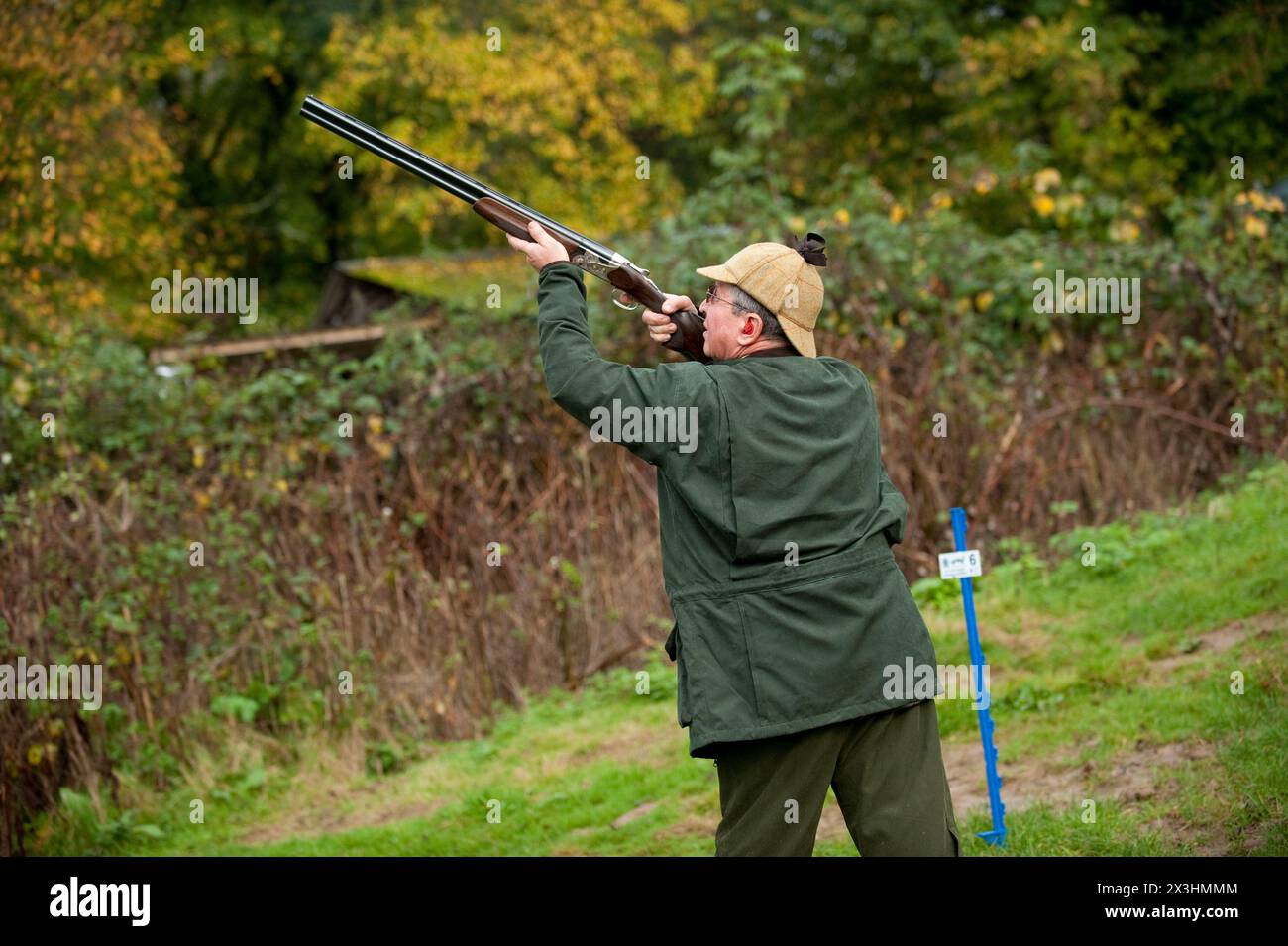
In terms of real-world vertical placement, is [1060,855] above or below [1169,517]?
below

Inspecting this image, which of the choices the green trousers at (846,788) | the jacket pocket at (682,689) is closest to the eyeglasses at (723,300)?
the jacket pocket at (682,689)

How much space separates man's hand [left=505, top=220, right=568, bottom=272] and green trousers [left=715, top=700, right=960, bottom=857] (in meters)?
1.46

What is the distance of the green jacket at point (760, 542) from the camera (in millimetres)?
3637

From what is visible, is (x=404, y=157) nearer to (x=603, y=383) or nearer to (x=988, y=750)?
(x=603, y=383)

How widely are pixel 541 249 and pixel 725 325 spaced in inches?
23.2

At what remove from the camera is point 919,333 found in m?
10.7

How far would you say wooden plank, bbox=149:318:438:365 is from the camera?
37.7 ft

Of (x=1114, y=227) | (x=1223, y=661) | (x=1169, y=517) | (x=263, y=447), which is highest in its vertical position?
(x=1114, y=227)

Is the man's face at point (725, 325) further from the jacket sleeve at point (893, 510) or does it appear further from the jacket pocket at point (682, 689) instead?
the jacket pocket at point (682, 689)

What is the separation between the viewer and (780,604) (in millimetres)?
3695
